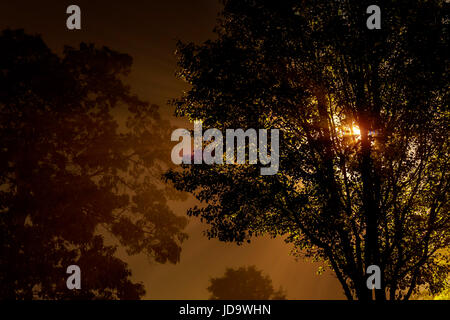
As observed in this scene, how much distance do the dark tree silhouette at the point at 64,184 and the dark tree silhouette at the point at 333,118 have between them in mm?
12543

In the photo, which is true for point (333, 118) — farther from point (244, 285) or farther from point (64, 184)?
point (244, 285)

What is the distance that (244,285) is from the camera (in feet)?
304

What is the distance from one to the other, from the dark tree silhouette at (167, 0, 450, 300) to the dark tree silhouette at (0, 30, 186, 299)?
12.5 metres

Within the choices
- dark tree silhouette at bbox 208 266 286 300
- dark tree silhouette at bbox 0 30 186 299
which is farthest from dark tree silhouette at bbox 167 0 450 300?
dark tree silhouette at bbox 208 266 286 300

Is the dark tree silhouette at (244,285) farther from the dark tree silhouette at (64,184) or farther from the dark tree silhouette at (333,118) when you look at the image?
the dark tree silhouette at (333,118)

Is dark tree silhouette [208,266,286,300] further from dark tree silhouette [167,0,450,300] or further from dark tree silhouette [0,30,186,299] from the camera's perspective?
dark tree silhouette [167,0,450,300]

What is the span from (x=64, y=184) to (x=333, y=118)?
53.6ft

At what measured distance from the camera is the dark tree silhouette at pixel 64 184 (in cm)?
2048

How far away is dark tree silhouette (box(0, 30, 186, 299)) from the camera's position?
20484mm

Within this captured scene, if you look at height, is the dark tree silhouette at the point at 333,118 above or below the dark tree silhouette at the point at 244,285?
above

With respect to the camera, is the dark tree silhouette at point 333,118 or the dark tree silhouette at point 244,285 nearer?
the dark tree silhouette at point 333,118

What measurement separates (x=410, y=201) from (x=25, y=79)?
2129 cm

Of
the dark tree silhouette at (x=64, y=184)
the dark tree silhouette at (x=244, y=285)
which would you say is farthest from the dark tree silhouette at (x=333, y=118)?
the dark tree silhouette at (x=244, y=285)

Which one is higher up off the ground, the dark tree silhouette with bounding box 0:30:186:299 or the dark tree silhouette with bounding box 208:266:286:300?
the dark tree silhouette with bounding box 0:30:186:299
